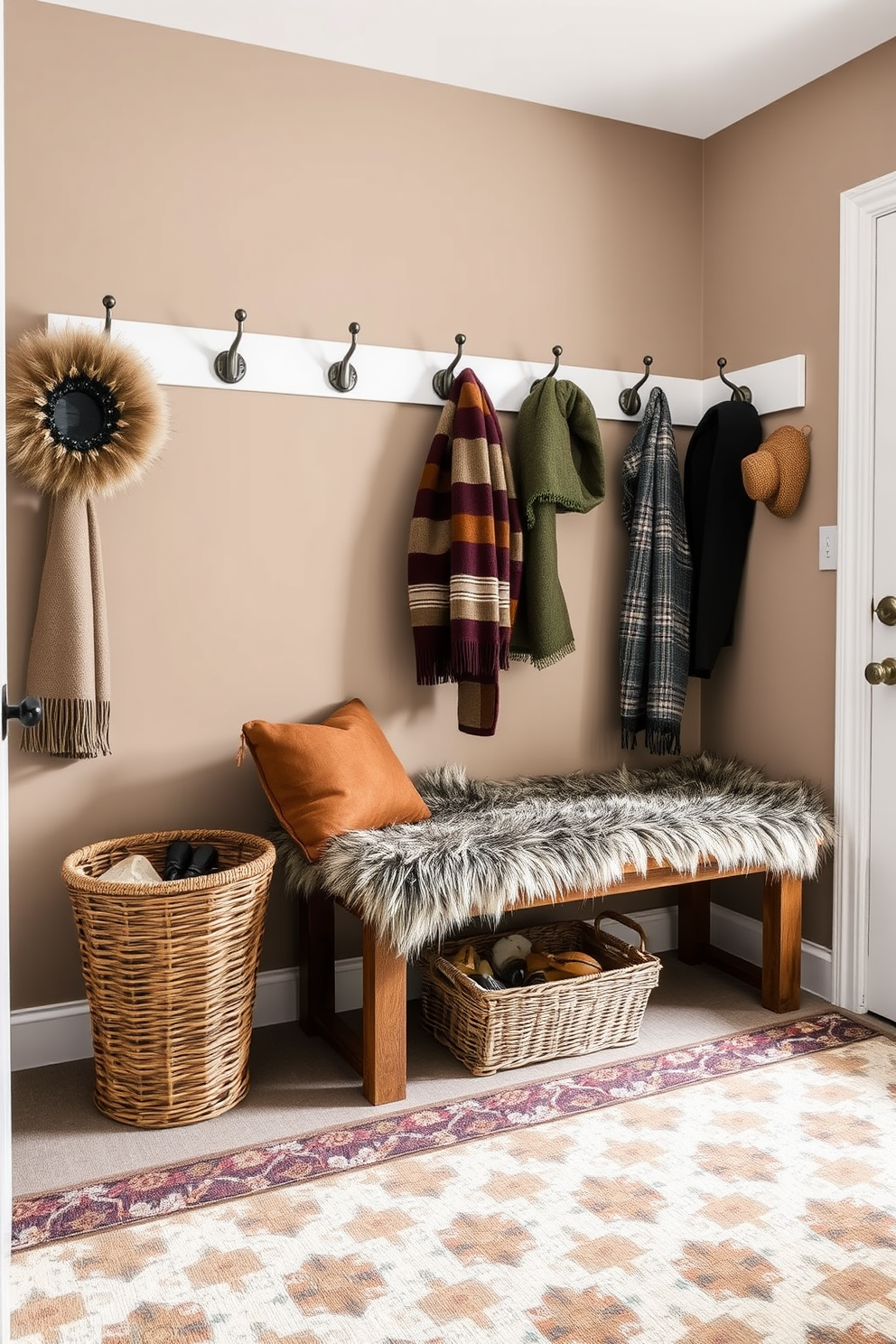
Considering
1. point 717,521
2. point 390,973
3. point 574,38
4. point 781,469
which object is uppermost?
point 574,38

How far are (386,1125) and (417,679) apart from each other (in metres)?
1.07

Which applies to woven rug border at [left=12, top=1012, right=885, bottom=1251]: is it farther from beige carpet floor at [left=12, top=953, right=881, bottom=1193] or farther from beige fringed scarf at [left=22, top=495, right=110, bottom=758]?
beige fringed scarf at [left=22, top=495, right=110, bottom=758]

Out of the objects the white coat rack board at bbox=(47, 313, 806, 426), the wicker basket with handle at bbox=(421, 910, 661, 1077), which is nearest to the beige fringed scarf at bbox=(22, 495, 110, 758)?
the white coat rack board at bbox=(47, 313, 806, 426)

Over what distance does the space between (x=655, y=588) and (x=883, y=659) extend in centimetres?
65

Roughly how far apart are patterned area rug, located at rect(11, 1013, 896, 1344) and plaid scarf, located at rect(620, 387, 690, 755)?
106 cm

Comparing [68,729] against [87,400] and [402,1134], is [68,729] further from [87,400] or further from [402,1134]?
[402,1134]

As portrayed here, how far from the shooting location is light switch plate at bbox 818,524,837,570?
8.94ft

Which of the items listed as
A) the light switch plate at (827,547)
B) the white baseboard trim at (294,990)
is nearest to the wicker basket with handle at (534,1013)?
the white baseboard trim at (294,990)

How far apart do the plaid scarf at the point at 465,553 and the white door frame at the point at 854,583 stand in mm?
830

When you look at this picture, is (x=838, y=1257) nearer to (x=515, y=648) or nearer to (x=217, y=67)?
(x=515, y=648)

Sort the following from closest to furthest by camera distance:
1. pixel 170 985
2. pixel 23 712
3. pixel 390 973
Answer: pixel 23 712 < pixel 170 985 < pixel 390 973

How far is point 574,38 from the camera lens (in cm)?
254

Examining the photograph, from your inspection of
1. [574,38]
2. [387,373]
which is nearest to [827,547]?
[387,373]

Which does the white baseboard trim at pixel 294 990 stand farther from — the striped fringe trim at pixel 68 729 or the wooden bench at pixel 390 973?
the striped fringe trim at pixel 68 729
